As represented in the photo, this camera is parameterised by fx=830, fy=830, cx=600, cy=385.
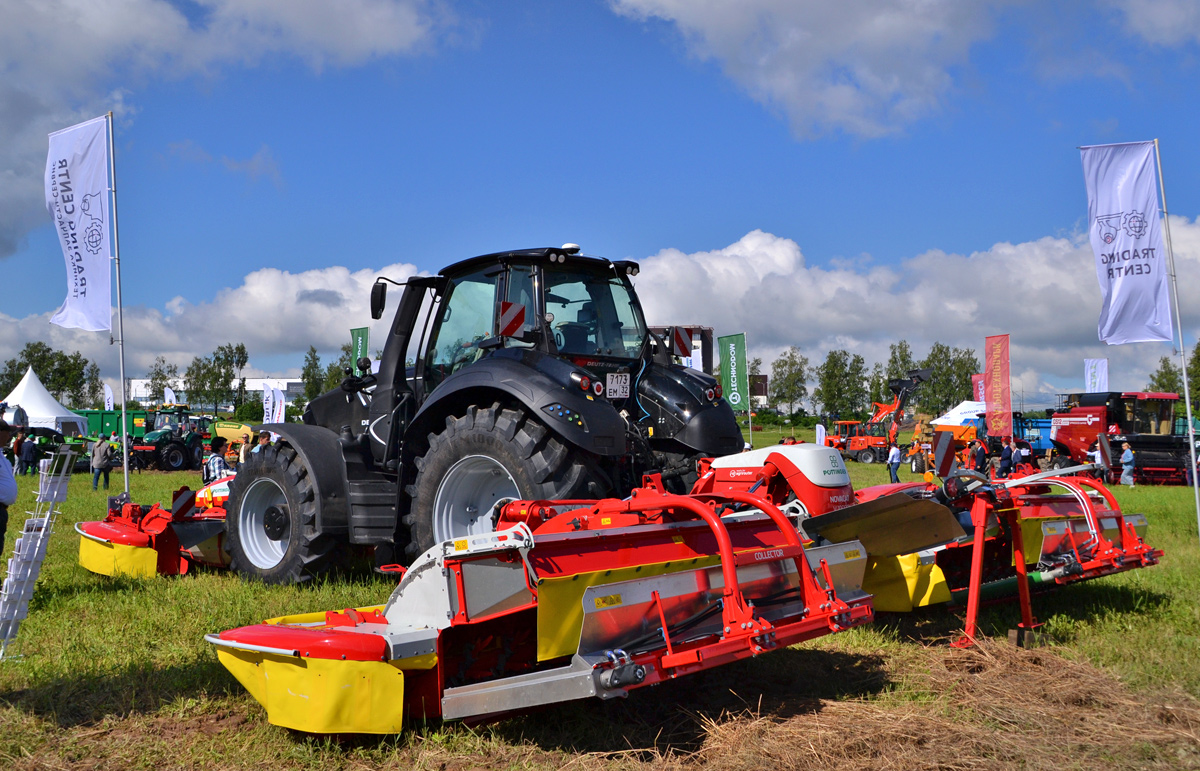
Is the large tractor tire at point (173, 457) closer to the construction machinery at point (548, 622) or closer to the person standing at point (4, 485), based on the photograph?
the person standing at point (4, 485)

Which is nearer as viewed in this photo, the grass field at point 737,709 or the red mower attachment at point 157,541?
the grass field at point 737,709

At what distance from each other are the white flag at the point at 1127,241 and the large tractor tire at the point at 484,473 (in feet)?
22.8

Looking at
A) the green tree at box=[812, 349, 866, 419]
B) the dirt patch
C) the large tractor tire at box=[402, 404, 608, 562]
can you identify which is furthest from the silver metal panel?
the green tree at box=[812, 349, 866, 419]

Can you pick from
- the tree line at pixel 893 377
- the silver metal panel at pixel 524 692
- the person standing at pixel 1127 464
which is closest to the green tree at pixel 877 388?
the tree line at pixel 893 377

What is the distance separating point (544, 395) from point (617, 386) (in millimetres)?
752

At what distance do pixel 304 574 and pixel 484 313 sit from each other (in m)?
2.20

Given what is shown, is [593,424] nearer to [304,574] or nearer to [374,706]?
[374,706]

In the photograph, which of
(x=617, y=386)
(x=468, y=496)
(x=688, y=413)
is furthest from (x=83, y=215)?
(x=688, y=413)

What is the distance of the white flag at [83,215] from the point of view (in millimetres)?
9312

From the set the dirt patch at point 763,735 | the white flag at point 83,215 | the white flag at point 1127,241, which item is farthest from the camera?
the white flag at point 83,215

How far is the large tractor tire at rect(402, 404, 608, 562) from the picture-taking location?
4348mm

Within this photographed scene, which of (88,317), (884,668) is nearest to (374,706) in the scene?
(884,668)

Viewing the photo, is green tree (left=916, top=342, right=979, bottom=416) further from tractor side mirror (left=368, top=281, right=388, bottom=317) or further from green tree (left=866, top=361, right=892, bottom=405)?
tractor side mirror (left=368, top=281, right=388, bottom=317)

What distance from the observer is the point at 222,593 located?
561 cm
